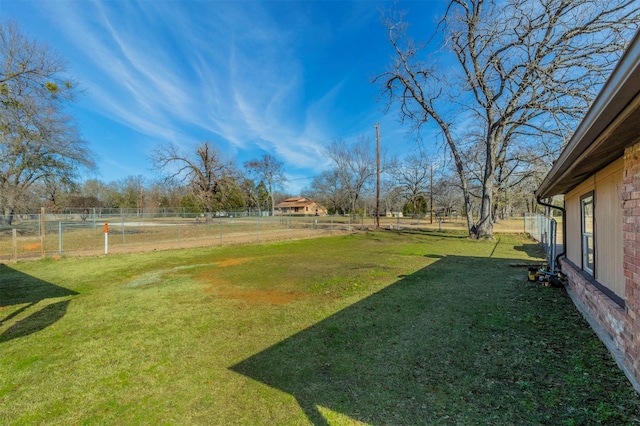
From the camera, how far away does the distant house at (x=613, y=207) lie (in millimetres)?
2037

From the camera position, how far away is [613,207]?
370 cm

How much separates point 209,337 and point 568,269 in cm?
709

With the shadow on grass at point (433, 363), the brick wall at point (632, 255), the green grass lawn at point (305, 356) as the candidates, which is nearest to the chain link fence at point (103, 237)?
the green grass lawn at point (305, 356)

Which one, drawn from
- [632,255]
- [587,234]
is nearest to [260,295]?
[632,255]

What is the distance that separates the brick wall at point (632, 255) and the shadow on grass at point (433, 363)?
47 cm

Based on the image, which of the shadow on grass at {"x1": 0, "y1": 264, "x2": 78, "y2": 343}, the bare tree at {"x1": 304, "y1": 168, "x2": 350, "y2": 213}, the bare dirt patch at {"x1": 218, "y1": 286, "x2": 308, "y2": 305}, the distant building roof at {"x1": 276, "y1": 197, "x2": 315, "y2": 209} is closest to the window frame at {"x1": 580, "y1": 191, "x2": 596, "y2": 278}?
the bare dirt patch at {"x1": 218, "y1": 286, "x2": 308, "y2": 305}

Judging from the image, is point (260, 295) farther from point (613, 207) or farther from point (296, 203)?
point (296, 203)

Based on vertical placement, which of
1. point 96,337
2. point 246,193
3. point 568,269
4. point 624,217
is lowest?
point 96,337

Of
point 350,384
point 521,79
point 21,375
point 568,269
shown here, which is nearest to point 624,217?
point 350,384

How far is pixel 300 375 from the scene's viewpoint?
2.96 meters

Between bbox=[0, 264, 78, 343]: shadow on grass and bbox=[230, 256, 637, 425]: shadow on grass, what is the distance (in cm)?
377

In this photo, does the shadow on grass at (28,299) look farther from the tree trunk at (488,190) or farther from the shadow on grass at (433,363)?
the tree trunk at (488,190)

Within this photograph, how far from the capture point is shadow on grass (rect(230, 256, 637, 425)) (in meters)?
2.37

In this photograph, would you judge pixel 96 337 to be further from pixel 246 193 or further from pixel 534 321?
pixel 246 193
